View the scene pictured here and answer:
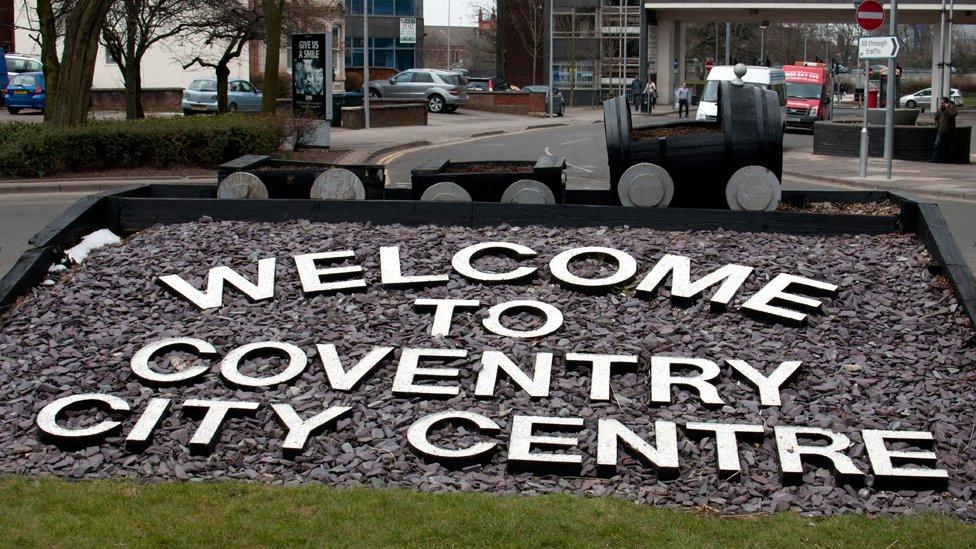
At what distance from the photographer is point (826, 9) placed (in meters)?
60.6

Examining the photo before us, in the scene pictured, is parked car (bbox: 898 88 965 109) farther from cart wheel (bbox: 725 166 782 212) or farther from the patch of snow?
the patch of snow

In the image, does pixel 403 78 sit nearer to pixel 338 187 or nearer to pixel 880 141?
pixel 880 141

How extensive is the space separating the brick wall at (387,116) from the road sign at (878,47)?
2030 cm

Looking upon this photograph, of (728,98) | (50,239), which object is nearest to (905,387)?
(728,98)

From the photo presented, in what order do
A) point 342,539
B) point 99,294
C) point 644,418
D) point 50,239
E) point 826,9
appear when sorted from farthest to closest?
1. point 826,9
2. point 50,239
3. point 99,294
4. point 644,418
5. point 342,539

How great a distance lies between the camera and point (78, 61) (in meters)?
22.9

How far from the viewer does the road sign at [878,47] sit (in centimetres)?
2256

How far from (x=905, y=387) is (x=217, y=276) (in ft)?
14.7

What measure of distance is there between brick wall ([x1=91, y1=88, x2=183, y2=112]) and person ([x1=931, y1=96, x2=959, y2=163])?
32710 mm

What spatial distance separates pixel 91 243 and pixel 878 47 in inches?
703

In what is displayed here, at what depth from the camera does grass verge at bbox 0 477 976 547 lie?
4.93 metres

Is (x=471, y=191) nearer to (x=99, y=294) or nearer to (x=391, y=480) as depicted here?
(x=99, y=294)

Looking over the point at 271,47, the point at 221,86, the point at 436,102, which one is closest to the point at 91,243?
the point at 271,47

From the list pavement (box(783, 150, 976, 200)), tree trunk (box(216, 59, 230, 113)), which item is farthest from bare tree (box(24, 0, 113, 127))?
pavement (box(783, 150, 976, 200))
